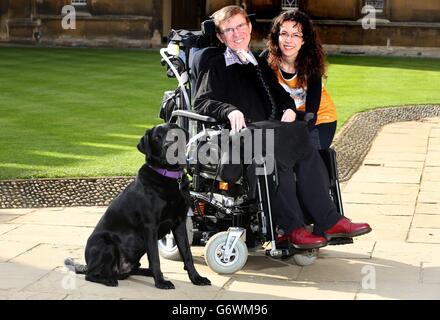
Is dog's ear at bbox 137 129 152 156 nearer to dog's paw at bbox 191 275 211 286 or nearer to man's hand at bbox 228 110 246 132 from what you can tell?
man's hand at bbox 228 110 246 132

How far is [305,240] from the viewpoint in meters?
7.11

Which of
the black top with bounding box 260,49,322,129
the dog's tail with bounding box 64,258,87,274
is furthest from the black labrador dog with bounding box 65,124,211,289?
the black top with bounding box 260,49,322,129

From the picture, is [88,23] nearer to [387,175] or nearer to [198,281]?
[387,175]

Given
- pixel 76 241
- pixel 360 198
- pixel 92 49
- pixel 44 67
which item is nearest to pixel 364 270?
pixel 76 241

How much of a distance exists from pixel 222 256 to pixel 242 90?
118cm

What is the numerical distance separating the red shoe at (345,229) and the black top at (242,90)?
2.86ft

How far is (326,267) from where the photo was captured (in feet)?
24.7

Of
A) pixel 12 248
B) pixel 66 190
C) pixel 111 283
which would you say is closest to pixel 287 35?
pixel 111 283

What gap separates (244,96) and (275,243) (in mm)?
1092

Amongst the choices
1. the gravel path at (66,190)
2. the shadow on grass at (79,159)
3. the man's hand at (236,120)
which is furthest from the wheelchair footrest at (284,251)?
the shadow on grass at (79,159)

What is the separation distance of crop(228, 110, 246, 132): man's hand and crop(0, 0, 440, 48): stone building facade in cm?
2401

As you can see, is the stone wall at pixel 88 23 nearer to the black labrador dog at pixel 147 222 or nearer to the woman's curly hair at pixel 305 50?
the woman's curly hair at pixel 305 50

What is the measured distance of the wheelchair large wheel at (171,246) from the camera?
25.2 ft

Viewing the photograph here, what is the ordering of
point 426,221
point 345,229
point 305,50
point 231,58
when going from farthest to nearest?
point 426,221
point 305,50
point 231,58
point 345,229
